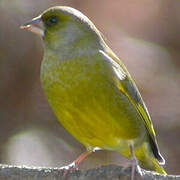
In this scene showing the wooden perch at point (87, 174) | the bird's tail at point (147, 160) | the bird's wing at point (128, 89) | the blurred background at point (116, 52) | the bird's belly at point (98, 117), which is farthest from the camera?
the blurred background at point (116, 52)

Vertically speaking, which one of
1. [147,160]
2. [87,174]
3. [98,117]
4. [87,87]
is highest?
[87,87]

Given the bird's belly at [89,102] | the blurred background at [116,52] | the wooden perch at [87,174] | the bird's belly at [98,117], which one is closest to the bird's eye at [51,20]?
the bird's belly at [89,102]

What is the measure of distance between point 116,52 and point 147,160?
7.64 feet

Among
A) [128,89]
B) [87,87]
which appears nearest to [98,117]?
[87,87]

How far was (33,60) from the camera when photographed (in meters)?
9.31

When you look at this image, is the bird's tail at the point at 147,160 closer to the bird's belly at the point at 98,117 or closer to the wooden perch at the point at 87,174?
the bird's belly at the point at 98,117

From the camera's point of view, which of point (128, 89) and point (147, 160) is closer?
point (128, 89)

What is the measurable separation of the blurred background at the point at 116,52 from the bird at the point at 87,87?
2.11m

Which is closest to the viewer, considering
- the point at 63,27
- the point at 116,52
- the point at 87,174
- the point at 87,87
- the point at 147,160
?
the point at 87,174

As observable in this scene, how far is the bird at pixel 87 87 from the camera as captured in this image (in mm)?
6613

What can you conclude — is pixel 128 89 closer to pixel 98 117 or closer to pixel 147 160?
pixel 98 117

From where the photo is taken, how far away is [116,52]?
30.7 feet

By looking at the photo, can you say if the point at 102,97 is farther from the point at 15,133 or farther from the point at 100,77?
the point at 15,133

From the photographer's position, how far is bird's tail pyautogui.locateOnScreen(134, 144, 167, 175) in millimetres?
7242
